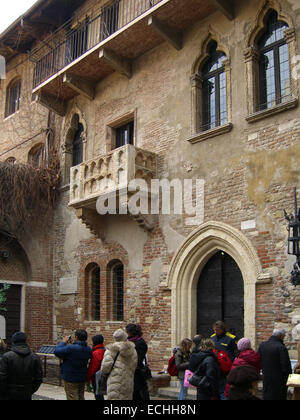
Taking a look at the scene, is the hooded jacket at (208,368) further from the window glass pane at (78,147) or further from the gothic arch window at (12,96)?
the gothic arch window at (12,96)

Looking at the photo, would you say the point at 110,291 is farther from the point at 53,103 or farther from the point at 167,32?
the point at 167,32

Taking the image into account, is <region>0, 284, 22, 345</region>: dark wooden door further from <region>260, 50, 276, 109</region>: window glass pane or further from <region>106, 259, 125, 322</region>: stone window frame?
<region>260, 50, 276, 109</region>: window glass pane

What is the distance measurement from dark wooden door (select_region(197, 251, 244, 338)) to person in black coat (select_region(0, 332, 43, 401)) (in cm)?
552

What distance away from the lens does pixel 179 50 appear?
1346 cm

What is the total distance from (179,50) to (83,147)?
4335mm

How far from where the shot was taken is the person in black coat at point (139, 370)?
25.6ft

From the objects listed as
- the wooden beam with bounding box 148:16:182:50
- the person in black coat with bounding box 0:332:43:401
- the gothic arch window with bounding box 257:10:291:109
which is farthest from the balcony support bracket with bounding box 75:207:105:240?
the person in black coat with bounding box 0:332:43:401

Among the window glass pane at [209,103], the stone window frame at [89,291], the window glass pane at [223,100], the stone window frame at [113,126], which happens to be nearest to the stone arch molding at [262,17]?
the window glass pane at [223,100]

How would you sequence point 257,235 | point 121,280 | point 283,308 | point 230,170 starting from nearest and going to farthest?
point 283,308 < point 257,235 < point 230,170 < point 121,280

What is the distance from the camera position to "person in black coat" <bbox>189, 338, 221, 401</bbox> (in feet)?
21.9

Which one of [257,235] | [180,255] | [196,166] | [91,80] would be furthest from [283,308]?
[91,80]

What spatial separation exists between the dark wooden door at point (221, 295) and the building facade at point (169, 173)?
0.03m

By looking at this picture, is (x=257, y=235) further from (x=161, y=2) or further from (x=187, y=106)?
(x=161, y=2)
